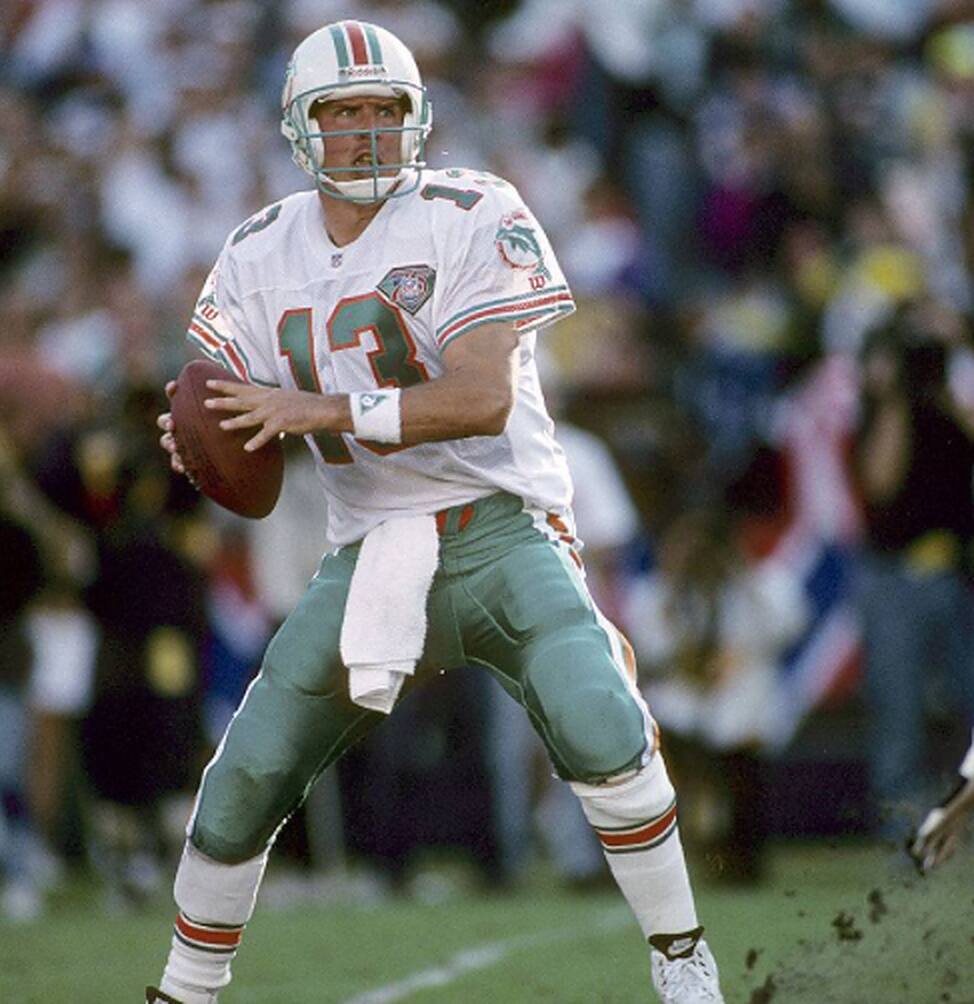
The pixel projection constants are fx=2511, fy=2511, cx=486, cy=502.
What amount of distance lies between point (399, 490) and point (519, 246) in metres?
0.53

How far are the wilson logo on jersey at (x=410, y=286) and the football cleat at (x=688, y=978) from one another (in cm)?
129

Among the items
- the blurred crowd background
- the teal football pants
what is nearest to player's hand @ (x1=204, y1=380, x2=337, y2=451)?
Result: the teal football pants

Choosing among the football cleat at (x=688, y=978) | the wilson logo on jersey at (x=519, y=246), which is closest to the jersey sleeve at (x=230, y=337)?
the wilson logo on jersey at (x=519, y=246)

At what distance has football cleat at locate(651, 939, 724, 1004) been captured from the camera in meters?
4.52

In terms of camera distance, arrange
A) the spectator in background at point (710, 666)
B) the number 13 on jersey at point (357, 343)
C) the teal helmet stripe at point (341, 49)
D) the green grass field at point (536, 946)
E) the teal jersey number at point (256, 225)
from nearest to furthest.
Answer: the number 13 on jersey at point (357, 343) → the teal helmet stripe at point (341, 49) → the teal jersey number at point (256, 225) → the green grass field at point (536, 946) → the spectator in background at point (710, 666)

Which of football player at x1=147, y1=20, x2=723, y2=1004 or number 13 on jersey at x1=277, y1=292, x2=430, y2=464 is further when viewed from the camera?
number 13 on jersey at x1=277, y1=292, x2=430, y2=464

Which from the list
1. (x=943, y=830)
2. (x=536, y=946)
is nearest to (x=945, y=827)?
(x=943, y=830)

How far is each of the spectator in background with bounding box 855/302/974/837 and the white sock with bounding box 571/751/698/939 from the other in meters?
3.68

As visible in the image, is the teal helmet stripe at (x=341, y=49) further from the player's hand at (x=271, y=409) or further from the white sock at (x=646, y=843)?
the white sock at (x=646, y=843)

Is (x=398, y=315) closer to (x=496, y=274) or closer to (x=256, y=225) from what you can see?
(x=496, y=274)

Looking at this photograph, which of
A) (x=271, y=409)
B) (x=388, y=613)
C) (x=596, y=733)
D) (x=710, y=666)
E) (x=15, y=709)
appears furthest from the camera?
(x=15, y=709)

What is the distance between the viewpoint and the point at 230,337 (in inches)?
195

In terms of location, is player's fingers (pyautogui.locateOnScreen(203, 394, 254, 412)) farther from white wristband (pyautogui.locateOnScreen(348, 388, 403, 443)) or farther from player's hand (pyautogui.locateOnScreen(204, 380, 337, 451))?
white wristband (pyautogui.locateOnScreen(348, 388, 403, 443))

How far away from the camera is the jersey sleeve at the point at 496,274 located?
15.3ft
